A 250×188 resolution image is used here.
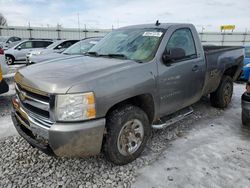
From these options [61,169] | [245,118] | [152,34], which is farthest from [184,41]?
[61,169]

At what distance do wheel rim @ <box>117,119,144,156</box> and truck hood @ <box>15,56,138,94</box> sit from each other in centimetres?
73

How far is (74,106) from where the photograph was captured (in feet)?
7.11

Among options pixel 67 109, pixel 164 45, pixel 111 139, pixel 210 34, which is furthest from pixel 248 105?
pixel 210 34

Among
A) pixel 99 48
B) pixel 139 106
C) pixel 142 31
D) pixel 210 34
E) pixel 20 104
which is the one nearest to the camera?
pixel 20 104

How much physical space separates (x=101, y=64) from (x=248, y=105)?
8.55 feet

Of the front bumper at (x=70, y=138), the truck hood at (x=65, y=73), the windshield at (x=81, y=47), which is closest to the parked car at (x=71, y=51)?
the windshield at (x=81, y=47)

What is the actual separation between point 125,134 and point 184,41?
203 centimetres

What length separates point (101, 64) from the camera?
8.95 feet

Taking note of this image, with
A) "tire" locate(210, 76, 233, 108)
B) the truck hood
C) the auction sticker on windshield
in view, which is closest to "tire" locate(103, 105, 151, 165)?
the truck hood

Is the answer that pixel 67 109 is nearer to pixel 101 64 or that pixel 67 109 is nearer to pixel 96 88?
pixel 96 88

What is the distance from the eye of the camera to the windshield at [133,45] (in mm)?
3039

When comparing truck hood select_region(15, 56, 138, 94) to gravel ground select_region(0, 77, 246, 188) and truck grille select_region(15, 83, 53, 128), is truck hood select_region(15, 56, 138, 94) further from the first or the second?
gravel ground select_region(0, 77, 246, 188)

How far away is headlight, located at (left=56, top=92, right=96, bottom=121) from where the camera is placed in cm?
214

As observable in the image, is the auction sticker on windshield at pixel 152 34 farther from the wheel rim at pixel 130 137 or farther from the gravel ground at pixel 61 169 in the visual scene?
the gravel ground at pixel 61 169
